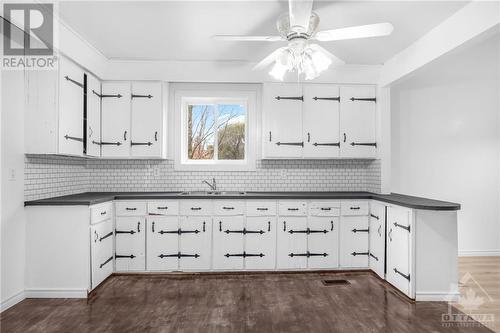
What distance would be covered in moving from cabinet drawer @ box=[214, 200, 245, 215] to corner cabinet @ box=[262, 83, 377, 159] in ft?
2.67

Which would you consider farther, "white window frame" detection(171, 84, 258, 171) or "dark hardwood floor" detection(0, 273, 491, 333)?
"white window frame" detection(171, 84, 258, 171)

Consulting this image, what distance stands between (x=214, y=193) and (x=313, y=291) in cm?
172

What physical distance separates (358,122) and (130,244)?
3360 millimetres

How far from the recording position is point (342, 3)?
2744 mm

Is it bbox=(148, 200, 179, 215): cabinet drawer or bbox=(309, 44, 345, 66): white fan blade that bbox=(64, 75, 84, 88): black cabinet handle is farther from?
bbox=(309, 44, 345, 66): white fan blade

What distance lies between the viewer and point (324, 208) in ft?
13.5

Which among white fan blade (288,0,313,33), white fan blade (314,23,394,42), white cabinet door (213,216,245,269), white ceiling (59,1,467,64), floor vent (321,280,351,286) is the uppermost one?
white ceiling (59,1,467,64)

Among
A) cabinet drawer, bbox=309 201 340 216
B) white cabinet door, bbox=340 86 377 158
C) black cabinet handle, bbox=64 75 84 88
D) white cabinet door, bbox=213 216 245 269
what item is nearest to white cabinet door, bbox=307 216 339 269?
cabinet drawer, bbox=309 201 340 216

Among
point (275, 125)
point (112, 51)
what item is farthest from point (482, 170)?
point (112, 51)

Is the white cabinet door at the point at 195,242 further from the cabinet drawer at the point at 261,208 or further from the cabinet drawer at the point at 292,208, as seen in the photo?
the cabinet drawer at the point at 292,208

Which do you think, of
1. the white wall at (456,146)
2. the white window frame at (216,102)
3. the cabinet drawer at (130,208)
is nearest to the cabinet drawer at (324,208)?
the white window frame at (216,102)

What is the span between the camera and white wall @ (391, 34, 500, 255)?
15.6 ft

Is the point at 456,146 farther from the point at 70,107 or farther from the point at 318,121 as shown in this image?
the point at 70,107

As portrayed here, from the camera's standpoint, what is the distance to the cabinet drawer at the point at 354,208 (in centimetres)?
413
